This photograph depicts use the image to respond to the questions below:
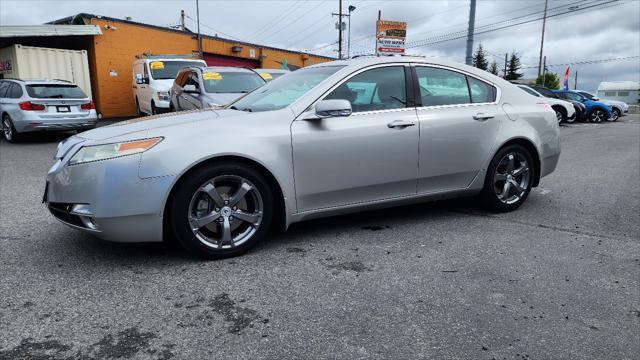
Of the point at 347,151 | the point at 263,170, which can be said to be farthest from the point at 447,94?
the point at 263,170

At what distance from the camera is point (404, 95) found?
170 inches

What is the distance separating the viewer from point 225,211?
3.55 metres

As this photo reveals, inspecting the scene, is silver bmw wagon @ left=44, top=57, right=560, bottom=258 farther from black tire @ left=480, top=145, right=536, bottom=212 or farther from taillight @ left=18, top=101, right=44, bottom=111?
taillight @ left=18, top=101, right=44, bottom=111

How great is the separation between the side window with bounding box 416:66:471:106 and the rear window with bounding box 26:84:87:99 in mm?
9957

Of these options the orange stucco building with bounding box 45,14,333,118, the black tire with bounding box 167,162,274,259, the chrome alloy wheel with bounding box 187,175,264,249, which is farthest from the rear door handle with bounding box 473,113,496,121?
the orange stucco building with bounding box 45,14,333,118

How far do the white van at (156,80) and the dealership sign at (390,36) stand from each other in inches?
278

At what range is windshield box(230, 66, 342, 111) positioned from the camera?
13.3 ft

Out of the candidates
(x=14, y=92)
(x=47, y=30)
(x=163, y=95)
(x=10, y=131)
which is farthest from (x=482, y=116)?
(x=47, y=30)

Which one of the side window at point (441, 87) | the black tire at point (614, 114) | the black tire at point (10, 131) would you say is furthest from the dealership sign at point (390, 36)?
the side window at point (441, 87)

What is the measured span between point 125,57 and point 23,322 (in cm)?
1990

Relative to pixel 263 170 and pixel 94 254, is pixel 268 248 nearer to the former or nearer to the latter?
pixel 263 170

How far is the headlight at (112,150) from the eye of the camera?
328 cm

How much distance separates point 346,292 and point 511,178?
8.74 ft

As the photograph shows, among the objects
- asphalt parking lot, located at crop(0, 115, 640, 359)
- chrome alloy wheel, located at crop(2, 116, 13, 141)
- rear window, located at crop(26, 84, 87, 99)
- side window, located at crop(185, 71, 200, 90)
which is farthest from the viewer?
chrome alloy wheel, located at crop(2, 116, 13, 141)
